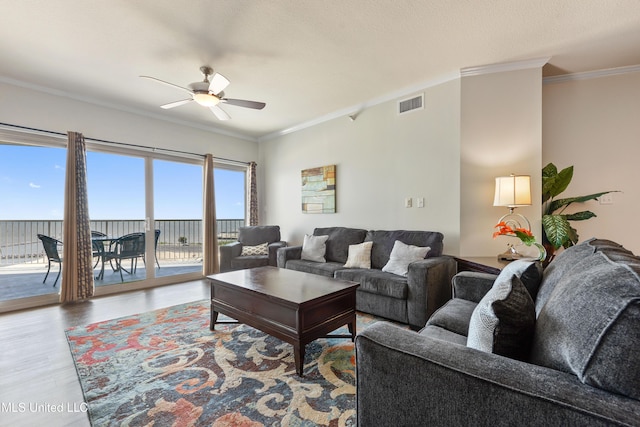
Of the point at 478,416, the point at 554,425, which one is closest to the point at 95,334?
the point at 478,416

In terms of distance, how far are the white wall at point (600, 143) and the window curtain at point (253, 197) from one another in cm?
474

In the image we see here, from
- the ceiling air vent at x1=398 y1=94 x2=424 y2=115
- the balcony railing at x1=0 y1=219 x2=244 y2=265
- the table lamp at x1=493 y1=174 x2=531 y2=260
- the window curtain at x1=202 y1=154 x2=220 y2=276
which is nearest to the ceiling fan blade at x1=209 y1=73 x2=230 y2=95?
the ceiling air vent at x1=398 y1=94 x2=424 y2=115

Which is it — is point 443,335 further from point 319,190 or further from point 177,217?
point 177,217

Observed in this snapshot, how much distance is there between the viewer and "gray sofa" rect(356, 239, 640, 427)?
2.21ft

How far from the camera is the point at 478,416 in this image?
2.64ft

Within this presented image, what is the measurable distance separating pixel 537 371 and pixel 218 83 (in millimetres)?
2990

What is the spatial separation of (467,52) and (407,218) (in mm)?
1970

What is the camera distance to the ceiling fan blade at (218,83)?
2574mm

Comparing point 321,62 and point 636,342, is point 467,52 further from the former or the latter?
point 636,342

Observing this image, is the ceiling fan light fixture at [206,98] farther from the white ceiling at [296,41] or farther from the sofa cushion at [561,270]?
the sofa cushion at [561,270]

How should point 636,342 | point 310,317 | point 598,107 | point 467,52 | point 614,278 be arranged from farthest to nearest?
point 598,107 → point 467,52 → point 310,317 → point 614,278 → point 636,342

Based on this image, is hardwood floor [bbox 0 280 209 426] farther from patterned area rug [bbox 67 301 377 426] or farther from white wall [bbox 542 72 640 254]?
white wall [bbox 542 72 640 254]

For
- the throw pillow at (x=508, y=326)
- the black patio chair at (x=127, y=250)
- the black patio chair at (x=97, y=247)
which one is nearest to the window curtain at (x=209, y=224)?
the black patio chair at (x=127, y=250)

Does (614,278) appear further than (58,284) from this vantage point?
No
